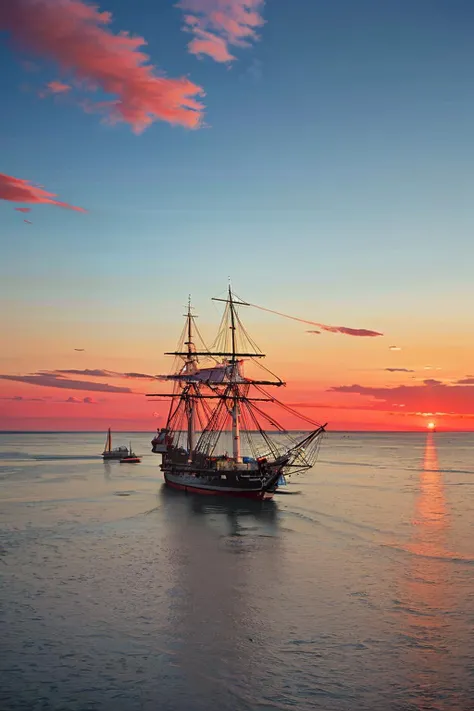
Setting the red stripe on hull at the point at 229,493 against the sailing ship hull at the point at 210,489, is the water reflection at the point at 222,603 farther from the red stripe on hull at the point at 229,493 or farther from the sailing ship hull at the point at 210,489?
the sailing ship hull at the point at 210,489

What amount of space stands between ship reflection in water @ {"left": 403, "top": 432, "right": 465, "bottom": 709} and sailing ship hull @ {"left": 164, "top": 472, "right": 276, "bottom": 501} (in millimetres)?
25720

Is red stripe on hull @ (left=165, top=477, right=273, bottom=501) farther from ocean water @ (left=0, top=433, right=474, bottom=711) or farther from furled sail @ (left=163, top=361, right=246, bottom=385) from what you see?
furled sail @ (left=163, top=361, right=246, bottom=385)

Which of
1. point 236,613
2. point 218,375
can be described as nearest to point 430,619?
point 236,613

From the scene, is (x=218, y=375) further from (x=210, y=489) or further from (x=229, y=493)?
(x=229, y=493)

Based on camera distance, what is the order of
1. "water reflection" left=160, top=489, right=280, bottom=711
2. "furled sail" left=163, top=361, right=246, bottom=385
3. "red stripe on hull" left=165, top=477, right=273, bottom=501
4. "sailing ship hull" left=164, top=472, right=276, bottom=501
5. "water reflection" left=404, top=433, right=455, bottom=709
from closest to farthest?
"water reflection" left=404, top=433, right=455, bottom=709 → "water reflection" left=160, top=489, right=280, bottom=711 → "red stripe on hull" left=165, top=477, right=273, bottom=501 → "sailing ship hull" left=164, top=472, right=276, bottom=501 → "furled sail" left=163, top=361, right=246, bottom=385

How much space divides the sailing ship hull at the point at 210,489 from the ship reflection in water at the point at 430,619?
25.7 m

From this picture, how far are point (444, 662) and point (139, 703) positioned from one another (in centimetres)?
1248

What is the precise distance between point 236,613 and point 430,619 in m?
9.72

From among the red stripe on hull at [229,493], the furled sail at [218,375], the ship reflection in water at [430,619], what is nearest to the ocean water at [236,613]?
the ship reflection in water at [430,619]

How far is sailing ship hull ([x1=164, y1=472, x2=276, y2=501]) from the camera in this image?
8188 centimetres

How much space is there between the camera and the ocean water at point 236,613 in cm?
2238

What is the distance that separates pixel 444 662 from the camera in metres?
25.2

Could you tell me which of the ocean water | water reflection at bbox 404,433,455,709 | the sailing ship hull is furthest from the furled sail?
water reflection at bbox 404,433,455,709

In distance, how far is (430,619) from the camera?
30781mm
